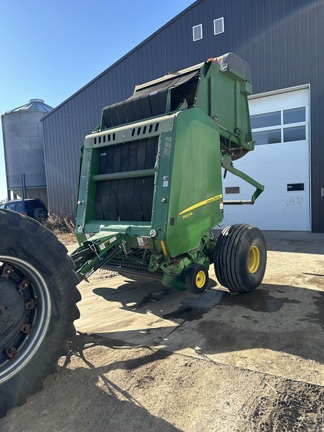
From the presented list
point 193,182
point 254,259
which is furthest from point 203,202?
point 254,259

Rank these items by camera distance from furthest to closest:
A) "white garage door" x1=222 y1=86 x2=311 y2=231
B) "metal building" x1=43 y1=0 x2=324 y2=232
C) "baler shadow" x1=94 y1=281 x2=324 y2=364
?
1. "white garage door" x1=222 y1=86 x2=311 y2=231
2. "metal building" x1=43 y1=0 x2=324 y2=232
3. "baler shadow" x1=94 y1=281 x2=324 y2=364

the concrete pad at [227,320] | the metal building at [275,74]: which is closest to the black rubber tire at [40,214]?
the metal building at [275,74]

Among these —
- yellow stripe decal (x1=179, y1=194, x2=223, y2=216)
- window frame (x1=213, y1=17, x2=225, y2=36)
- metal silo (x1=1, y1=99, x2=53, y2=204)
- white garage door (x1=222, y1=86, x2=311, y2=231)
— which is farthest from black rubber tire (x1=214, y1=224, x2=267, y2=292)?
metal silo (x1=1, y1=99, x2=53, y2=204)

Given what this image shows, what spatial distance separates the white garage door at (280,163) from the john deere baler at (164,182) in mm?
6662

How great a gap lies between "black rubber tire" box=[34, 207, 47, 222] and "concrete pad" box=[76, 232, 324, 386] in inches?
437

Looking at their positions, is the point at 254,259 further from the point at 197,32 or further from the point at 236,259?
the point at 197,32

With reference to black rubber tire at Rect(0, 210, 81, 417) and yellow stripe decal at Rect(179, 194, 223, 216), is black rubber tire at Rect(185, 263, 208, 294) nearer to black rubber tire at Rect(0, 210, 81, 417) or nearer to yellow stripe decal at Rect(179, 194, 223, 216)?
yellow stripe decal at Rect(179, 194, 223, 216)

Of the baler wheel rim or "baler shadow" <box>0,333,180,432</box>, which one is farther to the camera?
the baler wheel rim

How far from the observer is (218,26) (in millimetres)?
12281

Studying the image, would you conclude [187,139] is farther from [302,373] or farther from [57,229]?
[57,229]

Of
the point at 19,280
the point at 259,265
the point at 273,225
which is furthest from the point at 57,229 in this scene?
the point at 19,280

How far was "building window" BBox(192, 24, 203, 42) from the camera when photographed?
41.5ft

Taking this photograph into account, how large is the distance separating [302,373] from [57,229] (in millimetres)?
14701

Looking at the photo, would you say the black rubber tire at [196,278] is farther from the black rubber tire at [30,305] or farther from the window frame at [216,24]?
the window frame at [216,24]
